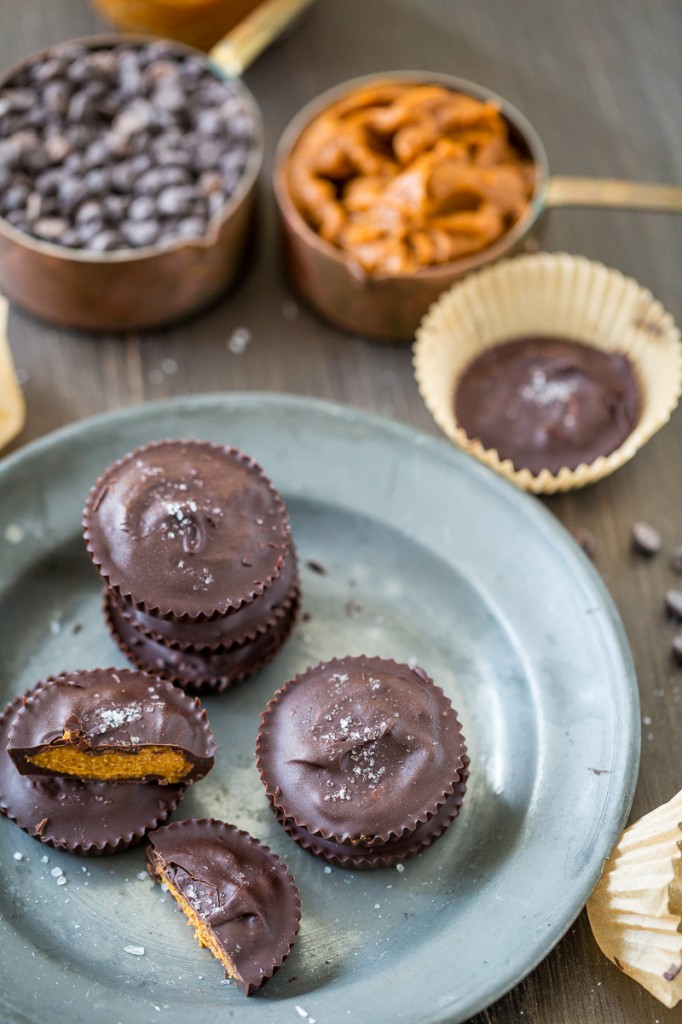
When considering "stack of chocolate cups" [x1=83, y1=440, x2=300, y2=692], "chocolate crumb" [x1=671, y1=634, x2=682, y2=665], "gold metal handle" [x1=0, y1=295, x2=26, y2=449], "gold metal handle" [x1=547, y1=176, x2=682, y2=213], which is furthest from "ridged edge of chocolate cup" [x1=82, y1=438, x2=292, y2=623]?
"gold metal handle" [x1=547, y1=176, x2=682, y2=213]

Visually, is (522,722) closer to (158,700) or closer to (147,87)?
(158,700)

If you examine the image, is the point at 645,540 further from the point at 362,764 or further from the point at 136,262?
the point at 136,262

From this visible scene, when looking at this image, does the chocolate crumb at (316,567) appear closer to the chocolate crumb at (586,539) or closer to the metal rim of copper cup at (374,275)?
the chocolate crumb at (586,539)

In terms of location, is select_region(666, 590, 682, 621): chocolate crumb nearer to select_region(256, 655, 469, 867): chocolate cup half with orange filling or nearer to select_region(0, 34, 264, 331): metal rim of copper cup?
select_region(256, 655, 469, 867): chocolate cup half with orange filling

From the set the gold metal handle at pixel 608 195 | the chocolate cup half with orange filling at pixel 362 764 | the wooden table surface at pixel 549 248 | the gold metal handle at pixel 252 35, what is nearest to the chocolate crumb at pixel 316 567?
the chocolate cup half with orange filling at pixel 362 764

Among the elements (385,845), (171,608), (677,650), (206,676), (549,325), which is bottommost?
(677,650)

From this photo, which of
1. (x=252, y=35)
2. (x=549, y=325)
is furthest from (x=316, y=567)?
(x=252, y=35)
